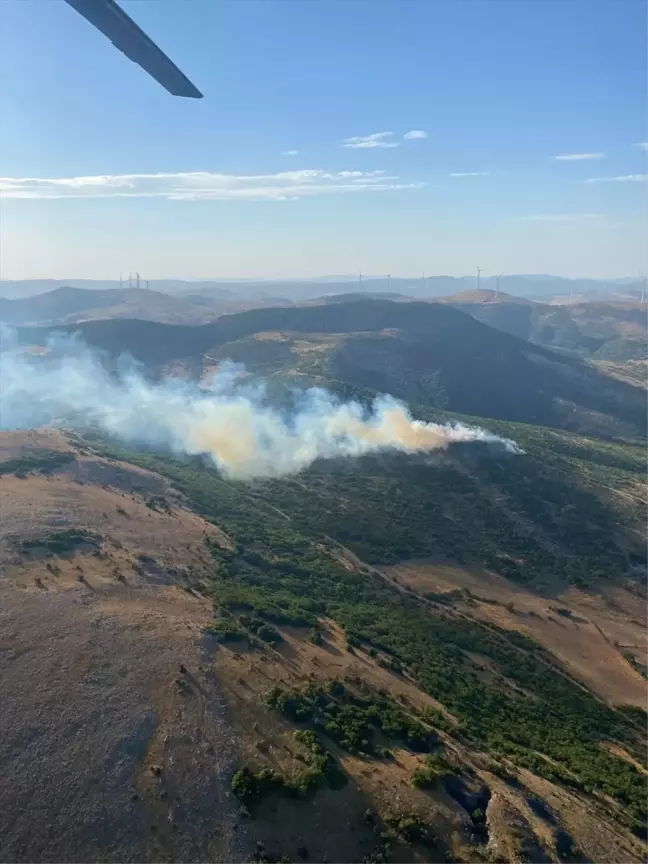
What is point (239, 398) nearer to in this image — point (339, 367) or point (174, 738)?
point (339, 367)

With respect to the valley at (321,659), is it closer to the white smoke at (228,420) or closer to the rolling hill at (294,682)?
the rolling hill at (294,682)

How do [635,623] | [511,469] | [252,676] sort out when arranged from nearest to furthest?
[252,676]
[635,623]
[511,469]

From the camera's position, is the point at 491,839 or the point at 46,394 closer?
the point at 491,839

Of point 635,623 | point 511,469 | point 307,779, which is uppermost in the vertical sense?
point 307,779

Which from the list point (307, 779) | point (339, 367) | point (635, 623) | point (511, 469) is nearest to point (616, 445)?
point (511, 469)

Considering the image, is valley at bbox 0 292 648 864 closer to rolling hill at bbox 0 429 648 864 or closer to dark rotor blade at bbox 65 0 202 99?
rolling hill at bbox 0 429 648 864

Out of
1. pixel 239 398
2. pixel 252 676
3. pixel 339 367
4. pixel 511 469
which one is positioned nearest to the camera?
pixel 252 676

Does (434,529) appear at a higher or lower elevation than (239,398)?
lower

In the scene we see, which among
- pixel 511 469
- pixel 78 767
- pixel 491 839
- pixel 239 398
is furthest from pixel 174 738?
pixel 239 398
